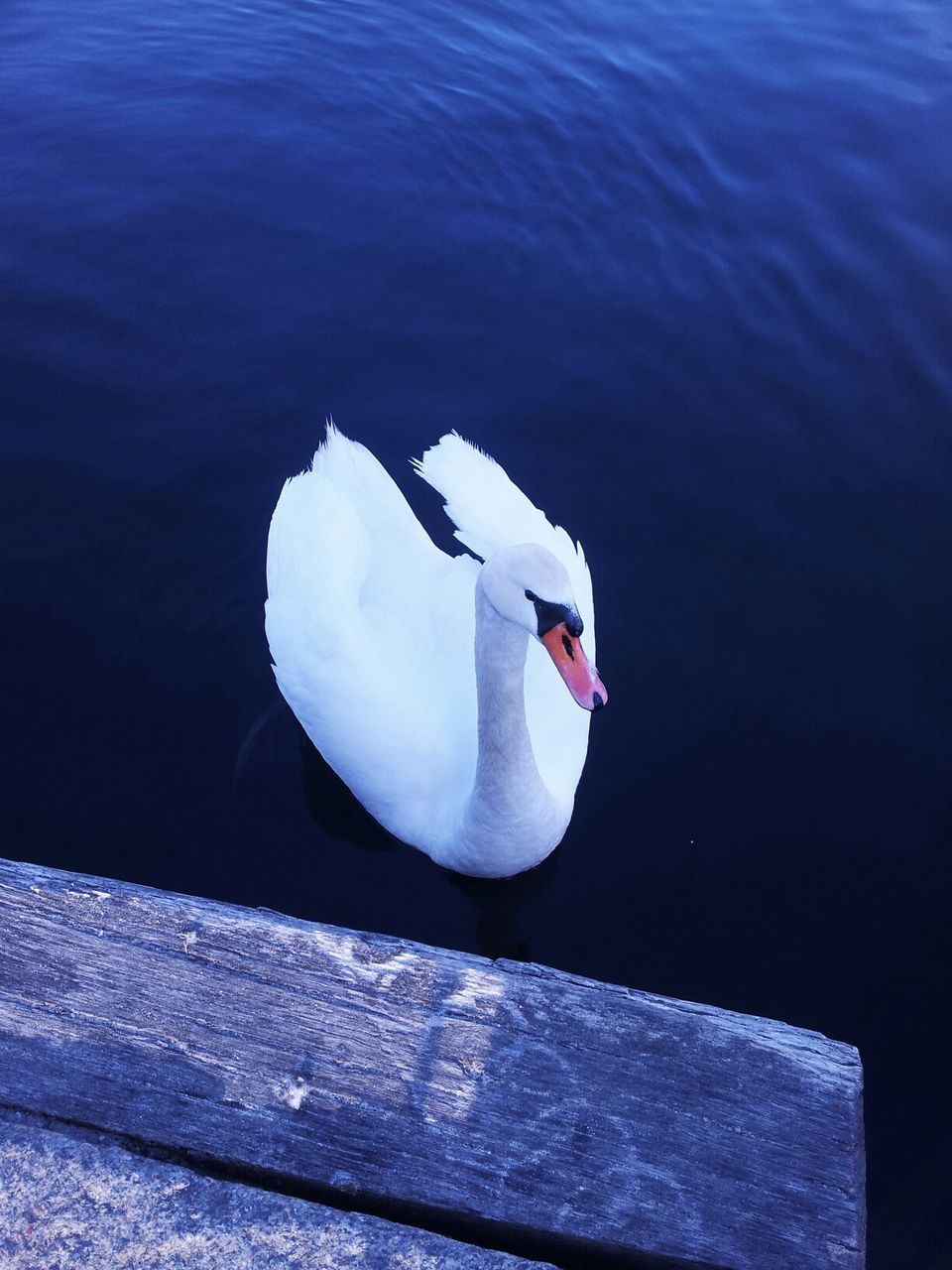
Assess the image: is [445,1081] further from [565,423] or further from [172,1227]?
[565,423]

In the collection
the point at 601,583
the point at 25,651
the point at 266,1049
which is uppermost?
the point at 266,1049

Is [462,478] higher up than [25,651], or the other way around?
[462,478]

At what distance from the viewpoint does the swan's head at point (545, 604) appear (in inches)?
138

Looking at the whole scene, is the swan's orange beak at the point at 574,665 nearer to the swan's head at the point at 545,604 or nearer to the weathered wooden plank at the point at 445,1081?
the swan's head at the point at 545,604

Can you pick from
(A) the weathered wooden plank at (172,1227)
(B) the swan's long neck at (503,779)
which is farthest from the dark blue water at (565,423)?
(A) the weathered wooden plank at (172,1227)

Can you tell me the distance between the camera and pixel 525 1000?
211cm

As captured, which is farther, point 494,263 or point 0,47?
point 0,47

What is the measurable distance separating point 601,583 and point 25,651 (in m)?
3.15

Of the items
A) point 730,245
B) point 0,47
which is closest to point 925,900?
point 730,245

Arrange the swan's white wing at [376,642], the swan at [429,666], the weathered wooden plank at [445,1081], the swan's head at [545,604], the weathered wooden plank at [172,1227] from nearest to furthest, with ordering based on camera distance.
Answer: the weathered wooden plank at [172,1227], the weathered wooden plank at [445,1081], the swan's head at [545,604], the swan at [429,666], the swan's white wing at [376,642]

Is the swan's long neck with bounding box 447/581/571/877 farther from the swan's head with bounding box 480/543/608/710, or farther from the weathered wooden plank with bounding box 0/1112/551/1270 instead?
the weathered wooden plank with bounding box 0/1112/551/1270

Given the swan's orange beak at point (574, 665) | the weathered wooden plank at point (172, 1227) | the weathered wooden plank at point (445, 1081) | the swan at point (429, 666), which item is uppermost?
the weathered wooden plank at point (445, 1081)

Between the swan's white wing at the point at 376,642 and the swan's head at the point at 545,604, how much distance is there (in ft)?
3.46

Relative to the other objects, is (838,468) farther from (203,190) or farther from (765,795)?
(203,190)
